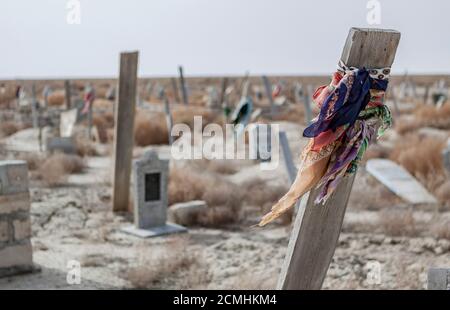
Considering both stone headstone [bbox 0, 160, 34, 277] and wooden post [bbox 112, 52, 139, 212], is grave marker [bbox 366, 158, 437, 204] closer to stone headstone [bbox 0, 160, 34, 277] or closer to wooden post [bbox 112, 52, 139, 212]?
wooden post [bbox 112, 52, 139, 212]

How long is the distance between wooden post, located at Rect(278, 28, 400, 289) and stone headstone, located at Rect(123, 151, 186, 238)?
4.89 meters

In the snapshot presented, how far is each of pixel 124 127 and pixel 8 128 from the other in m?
10.3

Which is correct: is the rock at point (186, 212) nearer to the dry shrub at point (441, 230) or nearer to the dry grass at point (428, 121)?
the dry shrub at point (441, 230)

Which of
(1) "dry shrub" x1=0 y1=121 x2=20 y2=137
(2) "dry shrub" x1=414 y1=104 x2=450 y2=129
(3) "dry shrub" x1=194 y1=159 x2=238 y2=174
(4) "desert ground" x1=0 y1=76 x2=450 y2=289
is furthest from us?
(2) "dry shrub" x1=414 y1=104 x2=450 y2=129

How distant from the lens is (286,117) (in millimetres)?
21797

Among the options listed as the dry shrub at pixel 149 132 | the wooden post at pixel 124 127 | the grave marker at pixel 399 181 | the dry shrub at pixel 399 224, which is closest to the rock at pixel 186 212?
the wooden post at pixel 124 127

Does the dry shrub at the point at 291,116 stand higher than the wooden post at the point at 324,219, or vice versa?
the wooden post at the point at 324,219

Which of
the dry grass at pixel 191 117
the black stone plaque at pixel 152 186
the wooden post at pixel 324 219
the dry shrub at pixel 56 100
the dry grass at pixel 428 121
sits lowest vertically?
the dry shrub at pixel 56 100

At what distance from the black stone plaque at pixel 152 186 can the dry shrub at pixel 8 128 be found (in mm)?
10578

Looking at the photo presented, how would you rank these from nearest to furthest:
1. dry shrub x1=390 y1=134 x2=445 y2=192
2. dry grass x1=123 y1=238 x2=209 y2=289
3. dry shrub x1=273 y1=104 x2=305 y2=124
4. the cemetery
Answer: the cemetery → dry grass x1=123 y1=238 x2=209 y2=289 → dry shrub x1=390 y1=134 x2=445 y2=192 → dry shrub x1=273 y1=104 x2=305 y2=124

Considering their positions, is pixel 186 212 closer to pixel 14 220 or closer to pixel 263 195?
pixel 263 195

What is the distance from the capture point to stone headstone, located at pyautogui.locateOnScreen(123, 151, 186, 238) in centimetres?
820

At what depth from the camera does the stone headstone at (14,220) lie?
6.40 metres

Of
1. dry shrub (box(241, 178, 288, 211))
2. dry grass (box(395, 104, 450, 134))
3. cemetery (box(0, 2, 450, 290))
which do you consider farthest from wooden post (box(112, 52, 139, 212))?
dry grass (box(395, 104, 450, 134))
